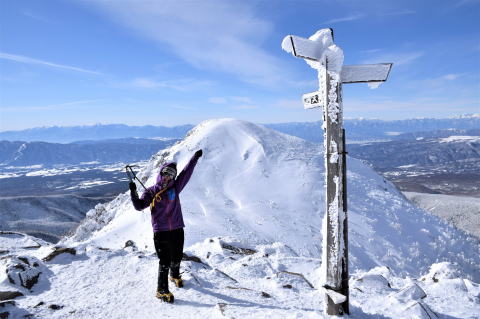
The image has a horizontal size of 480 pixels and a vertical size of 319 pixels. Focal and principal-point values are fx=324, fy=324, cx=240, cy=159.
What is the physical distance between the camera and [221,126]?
27.9m

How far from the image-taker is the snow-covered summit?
15.5 meters

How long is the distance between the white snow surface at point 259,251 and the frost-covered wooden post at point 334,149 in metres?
0.54

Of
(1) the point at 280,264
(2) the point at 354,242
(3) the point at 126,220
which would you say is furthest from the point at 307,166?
(1) the point at 280,264

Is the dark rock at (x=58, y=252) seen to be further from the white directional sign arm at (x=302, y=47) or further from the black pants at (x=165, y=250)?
the white directional sign arm at (x=302, y=47)

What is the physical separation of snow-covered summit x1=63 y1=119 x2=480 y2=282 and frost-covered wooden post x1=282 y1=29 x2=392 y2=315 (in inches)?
321

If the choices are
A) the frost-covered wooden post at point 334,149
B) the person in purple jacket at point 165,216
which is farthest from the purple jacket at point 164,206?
the frost-covered wooden post at point 334,149

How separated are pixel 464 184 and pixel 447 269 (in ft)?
687

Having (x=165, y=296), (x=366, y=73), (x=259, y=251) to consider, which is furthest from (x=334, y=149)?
(x=259, y=251)

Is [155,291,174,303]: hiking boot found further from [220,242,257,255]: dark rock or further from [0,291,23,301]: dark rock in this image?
[220,242,257,255]: dark rock

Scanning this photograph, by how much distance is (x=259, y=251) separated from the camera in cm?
1086

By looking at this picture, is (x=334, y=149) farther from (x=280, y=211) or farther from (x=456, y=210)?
(x=456, y=210)

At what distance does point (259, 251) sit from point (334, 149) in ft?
23.0

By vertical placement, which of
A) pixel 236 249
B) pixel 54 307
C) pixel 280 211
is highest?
pixel 54 307

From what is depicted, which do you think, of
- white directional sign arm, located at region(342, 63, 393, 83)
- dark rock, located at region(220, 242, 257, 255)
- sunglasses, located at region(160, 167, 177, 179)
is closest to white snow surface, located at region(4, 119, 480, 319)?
dark rock, located at region(220, 242, 257, 255)
